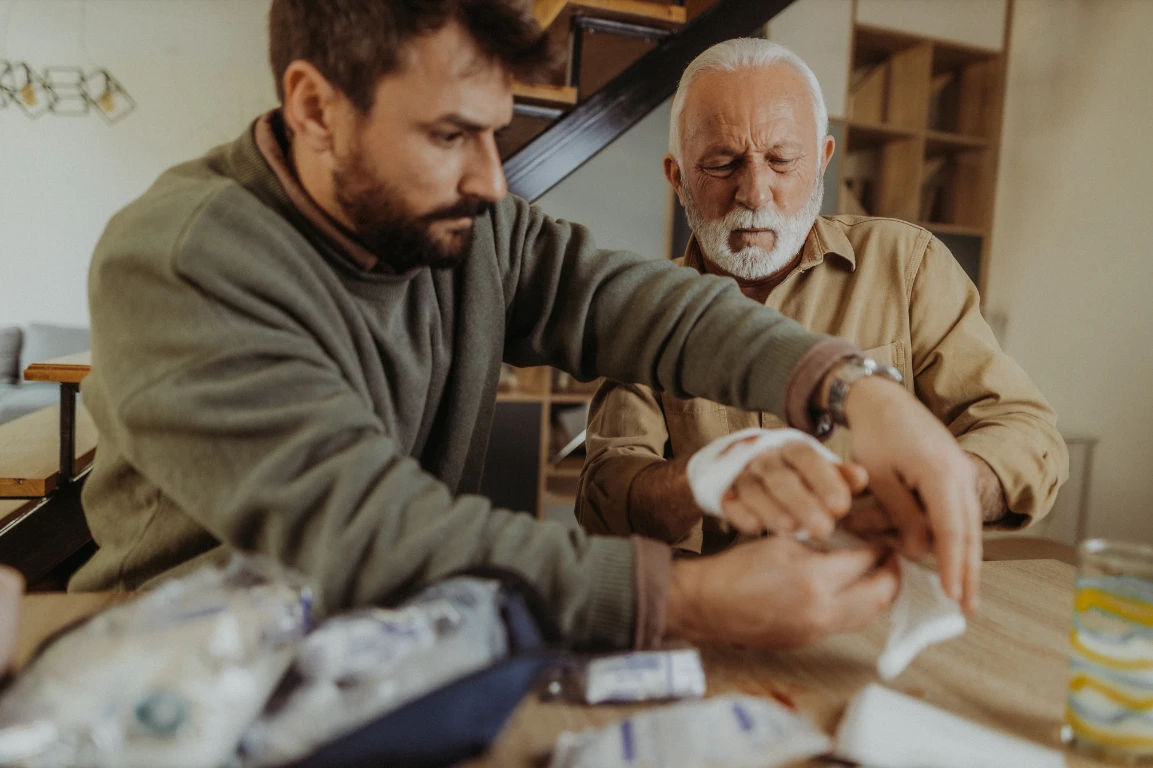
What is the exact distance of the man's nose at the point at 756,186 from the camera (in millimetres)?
1407

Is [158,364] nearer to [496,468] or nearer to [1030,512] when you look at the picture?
[1030,512]

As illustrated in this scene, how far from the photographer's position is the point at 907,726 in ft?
1.69

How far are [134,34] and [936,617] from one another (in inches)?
201

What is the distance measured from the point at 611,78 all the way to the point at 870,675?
1791mm

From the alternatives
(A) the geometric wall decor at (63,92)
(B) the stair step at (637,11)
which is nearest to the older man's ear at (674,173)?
(B) the stair step at (637,11)

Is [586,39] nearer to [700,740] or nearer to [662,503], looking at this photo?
[662,503]

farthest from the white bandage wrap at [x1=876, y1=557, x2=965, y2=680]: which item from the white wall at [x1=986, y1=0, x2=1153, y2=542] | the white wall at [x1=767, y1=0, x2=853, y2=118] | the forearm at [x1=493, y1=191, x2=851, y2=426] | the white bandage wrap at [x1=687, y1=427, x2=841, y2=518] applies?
the white wall at [x1=767, y1=0, x2=853, y2=118]

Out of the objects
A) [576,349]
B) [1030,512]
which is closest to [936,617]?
[576,349]

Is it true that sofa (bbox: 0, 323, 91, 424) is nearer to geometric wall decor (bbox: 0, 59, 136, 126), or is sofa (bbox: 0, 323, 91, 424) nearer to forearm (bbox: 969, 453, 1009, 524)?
geometric wall decor (bbox: 0, 59, 136, 126)

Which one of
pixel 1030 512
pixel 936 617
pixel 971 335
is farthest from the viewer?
pixel 971 335

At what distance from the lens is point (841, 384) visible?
2.68 ft

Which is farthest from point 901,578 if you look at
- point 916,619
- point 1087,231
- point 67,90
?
point 67,90

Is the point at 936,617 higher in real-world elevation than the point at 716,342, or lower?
lower

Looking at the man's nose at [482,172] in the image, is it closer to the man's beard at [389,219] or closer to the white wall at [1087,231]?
the man's beard at [389,219]
